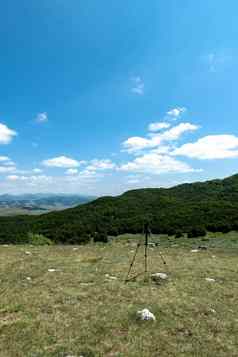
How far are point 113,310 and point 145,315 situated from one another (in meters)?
0.94

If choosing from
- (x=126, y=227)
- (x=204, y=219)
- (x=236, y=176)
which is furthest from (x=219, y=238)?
(x=236, y=176)

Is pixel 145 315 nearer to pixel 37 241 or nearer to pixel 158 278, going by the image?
pixel 158 278

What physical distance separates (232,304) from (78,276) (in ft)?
16.7

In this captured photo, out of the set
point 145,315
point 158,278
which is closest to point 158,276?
point 158,278

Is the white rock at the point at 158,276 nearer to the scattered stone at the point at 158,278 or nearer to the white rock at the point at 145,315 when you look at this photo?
the scattered stone at the point at 158,278

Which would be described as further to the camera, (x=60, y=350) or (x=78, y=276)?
(x=78, y=276)

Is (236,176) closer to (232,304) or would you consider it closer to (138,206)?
(138,206)

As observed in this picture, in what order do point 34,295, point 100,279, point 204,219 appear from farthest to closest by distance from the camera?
point 204,219 → point 100,279 → point 34,295

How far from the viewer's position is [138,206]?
46531mm

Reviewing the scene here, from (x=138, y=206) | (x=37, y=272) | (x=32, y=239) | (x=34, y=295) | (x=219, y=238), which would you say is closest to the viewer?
(x=34, y=295)

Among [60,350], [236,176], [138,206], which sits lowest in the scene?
[60,350]

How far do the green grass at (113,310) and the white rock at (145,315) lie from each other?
0.42 feet

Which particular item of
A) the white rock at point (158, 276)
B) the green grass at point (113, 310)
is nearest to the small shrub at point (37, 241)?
the green grass at point (113, 310)

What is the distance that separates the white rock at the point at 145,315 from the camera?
733 centimetres
